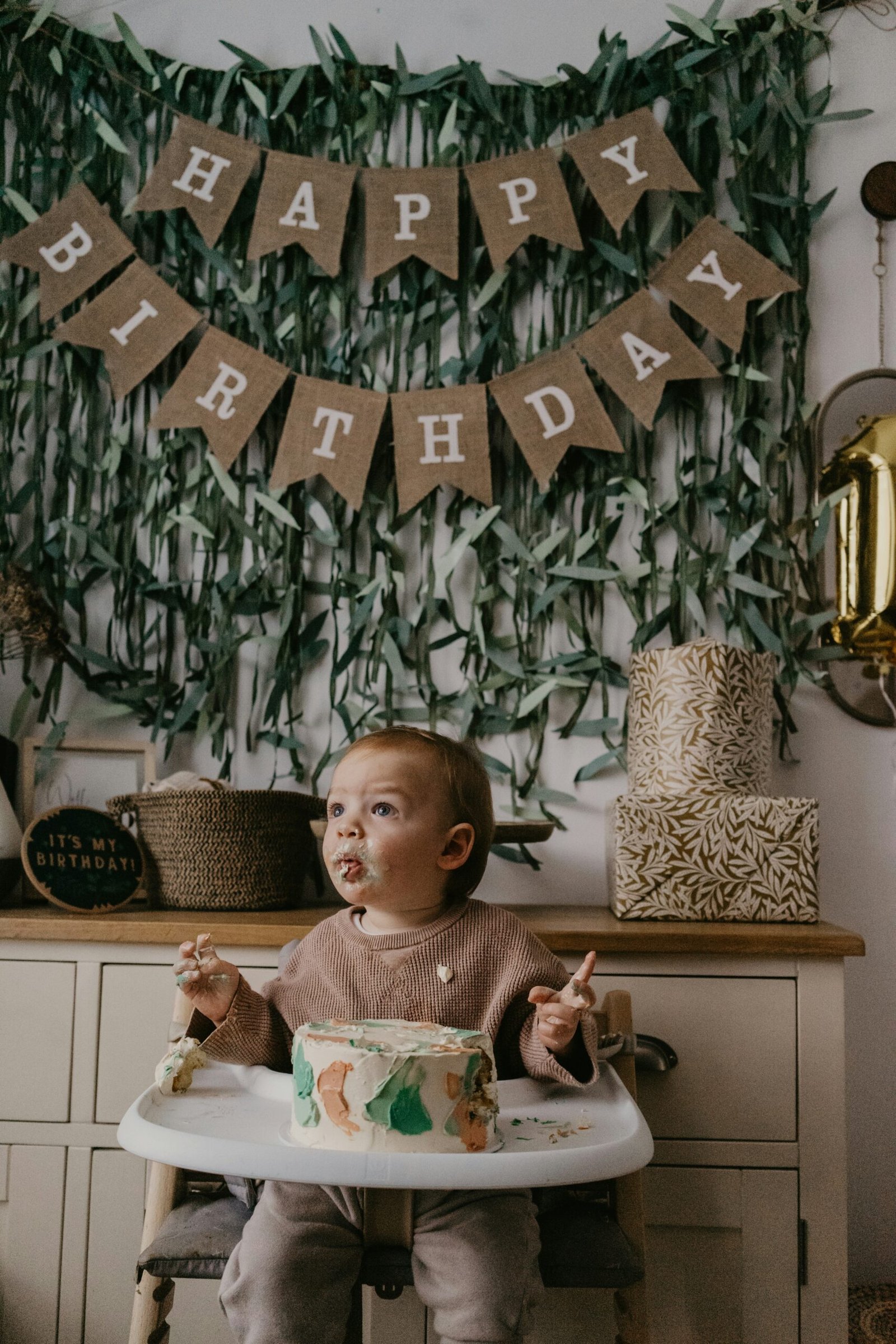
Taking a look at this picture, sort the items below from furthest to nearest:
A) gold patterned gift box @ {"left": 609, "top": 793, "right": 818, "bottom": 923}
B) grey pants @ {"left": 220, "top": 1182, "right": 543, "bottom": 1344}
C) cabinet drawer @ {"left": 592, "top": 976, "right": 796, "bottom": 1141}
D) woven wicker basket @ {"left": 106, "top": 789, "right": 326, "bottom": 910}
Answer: woven wicker basket @ {"left": 106, "top": 789, "right": 326, "bottom": 910} < gold patterned gift box @ {"left": 609, "top": 793, "right": 818, "bottom": 923} < cabinet drawer @ {"left": 592, "top": 976, "right": 796, "bottom": 1141} < grey pants @ {"left": 220, "top": 1182, "right": 543, "bottom": 1344}

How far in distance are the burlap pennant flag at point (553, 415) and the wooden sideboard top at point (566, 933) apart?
80cm

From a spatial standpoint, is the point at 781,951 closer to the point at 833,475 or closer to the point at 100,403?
the point at 833,475

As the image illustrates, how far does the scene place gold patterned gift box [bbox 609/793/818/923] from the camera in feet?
4.99

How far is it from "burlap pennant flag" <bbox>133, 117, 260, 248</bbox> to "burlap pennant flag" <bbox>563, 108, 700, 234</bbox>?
1.91 ft

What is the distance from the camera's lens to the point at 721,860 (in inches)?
60.1

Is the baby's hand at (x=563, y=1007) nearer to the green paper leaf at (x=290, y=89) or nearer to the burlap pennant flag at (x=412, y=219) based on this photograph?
the burlap pennant flag at (x=412, y=219)

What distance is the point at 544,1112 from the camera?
1029 mm

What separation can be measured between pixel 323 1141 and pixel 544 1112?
239 millimetres

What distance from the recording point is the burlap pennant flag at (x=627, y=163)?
1907 mm

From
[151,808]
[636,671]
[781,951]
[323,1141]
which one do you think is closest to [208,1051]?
[323,1141]

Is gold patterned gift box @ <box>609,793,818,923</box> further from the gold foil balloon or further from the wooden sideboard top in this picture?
the gold foil balloon

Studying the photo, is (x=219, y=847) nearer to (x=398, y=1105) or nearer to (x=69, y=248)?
(x=398, y=1105)

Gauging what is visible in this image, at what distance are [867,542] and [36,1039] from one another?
57.8 inches

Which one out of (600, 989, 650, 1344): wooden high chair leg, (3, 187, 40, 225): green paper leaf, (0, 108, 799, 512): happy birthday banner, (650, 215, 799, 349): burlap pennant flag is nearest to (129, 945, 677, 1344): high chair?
(600, 989, 650, 1344): wooden high chair leg
